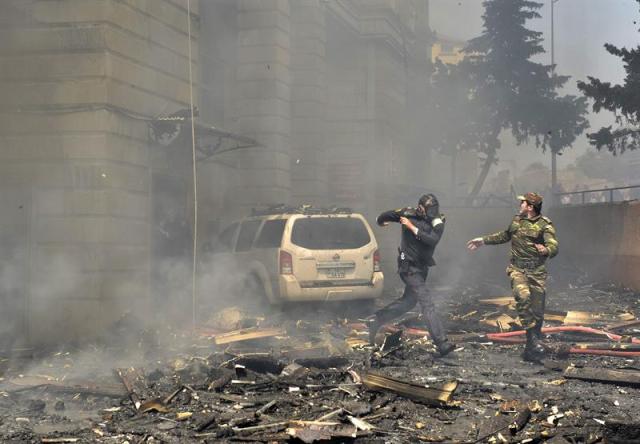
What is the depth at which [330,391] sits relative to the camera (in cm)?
687

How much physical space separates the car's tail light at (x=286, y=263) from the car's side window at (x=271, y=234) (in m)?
0.24

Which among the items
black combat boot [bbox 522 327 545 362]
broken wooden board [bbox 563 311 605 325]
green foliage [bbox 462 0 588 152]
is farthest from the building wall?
green foliage [bbox 462 0 588 152]

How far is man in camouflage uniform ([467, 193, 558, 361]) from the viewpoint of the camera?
866cm

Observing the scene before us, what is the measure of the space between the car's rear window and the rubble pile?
1.37m

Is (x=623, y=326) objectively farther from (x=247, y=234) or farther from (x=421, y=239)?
(x=247, y=234)

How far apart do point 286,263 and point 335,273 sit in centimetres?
80

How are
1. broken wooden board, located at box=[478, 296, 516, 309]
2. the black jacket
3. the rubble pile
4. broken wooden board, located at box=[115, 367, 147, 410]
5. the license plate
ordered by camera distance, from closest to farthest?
the rubble pile < broken wooden board, located at box=[115, 367, 147, 410] < the black jacket < the license plate < broken wooden board, located at box=[478, 296, 516, 309]

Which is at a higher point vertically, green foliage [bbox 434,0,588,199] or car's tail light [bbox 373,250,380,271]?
green foliage [bbox 434,0,588,199]

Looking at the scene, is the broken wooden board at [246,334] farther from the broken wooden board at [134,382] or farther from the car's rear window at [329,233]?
the broken wooden board at [134,382]

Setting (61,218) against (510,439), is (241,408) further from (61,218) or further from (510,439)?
(61,218)

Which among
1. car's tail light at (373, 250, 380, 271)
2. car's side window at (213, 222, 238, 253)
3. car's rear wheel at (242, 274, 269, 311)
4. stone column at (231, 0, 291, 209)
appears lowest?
car's rear wheel at (242, 274, 269, 311)

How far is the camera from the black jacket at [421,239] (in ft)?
29.6

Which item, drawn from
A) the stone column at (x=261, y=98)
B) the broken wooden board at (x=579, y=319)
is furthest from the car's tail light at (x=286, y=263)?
the stone column at (x=261, y=98)

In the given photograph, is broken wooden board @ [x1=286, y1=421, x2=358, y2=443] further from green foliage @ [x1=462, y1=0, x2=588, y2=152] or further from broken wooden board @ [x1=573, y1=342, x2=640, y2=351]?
green foliage @ [x1=462, y1=0, x2=588, y2=152]
